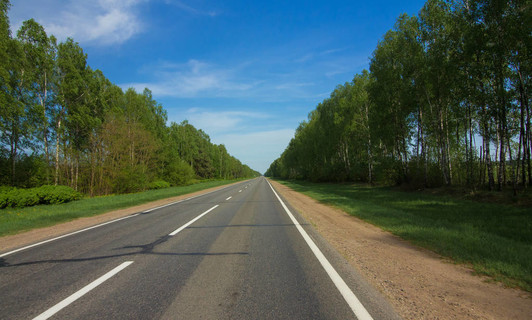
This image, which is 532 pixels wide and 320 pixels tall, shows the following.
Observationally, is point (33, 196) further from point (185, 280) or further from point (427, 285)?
point (427, 285)

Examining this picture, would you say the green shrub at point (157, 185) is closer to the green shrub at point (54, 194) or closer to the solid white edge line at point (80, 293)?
the green shrub at point (54, 194)

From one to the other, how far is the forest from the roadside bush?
2645cm

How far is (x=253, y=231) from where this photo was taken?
7.29m

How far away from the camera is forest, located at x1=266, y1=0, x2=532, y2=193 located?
1361 centimetres

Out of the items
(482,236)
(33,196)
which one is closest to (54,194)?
(33,196)

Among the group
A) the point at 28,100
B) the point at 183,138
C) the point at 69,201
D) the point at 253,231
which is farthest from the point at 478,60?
the point at 183,138

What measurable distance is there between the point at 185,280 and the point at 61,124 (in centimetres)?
2711

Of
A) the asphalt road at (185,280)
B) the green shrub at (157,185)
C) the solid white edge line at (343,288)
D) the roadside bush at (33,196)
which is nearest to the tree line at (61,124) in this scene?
the green shrub at (157,185)

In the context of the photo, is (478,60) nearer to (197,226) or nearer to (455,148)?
(455,148)

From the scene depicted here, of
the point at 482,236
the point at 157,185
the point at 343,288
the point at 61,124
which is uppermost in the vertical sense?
the point at 61,124

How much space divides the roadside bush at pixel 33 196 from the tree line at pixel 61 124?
5.43 meters

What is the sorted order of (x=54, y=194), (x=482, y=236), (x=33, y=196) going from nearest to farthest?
1. (x=482, y=236)
2. (x=33, y=196)
3. (x=54, y=194)

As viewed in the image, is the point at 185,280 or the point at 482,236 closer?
the point at 185,280

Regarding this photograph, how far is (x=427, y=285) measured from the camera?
12.0 ft
